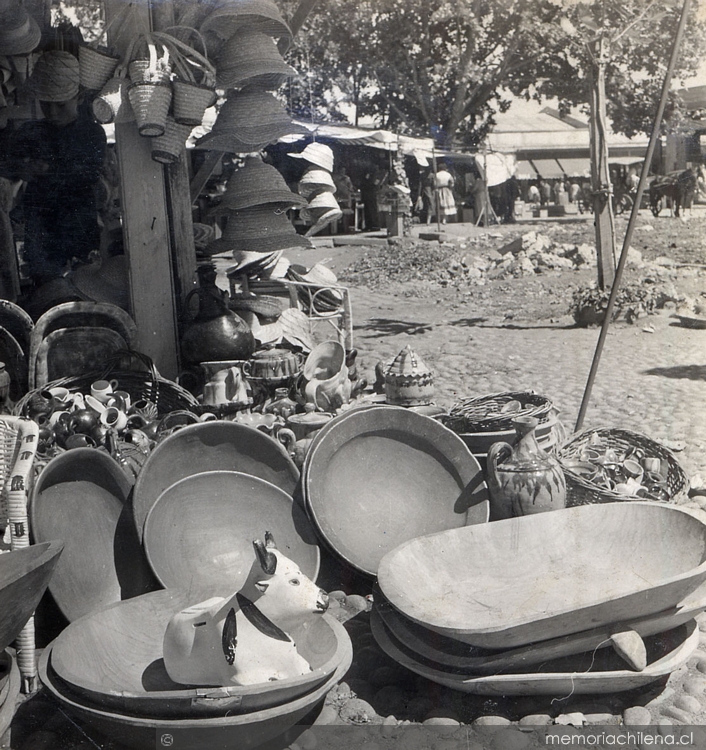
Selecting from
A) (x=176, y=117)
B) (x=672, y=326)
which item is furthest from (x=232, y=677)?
(x=672, y=326)

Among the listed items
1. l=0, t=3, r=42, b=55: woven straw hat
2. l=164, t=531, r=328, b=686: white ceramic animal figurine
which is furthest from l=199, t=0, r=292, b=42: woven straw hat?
l=164, t=531, r=328, b=686: white ceramic animal figurine

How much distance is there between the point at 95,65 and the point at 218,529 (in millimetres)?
2868

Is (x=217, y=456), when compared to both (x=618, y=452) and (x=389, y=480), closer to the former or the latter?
(x=389, y=480)

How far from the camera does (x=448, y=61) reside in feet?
51.2

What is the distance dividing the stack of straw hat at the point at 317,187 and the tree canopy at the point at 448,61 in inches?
277

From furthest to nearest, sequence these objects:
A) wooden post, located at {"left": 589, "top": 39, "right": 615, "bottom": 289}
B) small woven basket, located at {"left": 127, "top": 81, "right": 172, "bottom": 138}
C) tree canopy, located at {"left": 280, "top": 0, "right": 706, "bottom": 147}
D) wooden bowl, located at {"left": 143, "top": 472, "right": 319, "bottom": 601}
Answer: tree canopy, located at {"left": 280, "top": 0, "right": 706, "bottom": 147}, wooden post, located at {"left": 589, "top": 39, "right": 615, "bottom": 289}, small woven basket, located at {"left": 127, "top": 81, "right": 172, "bottom": 138}, wooden bowl, located at {"left": 143, "top": 472, "right": 319, "bottom": 601}

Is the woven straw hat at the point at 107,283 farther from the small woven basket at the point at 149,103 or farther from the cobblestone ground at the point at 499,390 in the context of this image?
the cobblestone ground at the point at 499,390

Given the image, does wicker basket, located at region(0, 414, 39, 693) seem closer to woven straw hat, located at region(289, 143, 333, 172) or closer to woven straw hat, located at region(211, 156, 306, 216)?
woven straw hat, located at region(211, 156, 306, 216)

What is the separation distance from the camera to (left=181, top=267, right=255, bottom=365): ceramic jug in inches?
197

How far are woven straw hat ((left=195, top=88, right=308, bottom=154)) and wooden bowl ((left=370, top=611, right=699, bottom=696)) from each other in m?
3.30

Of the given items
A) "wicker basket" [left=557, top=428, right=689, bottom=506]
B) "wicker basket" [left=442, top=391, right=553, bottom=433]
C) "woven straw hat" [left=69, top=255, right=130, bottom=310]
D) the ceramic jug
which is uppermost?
"woven straw hat" [left=69, top=255, right=130, bottom=310]

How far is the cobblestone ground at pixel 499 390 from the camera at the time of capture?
2553 mm

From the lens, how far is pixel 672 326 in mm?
8547

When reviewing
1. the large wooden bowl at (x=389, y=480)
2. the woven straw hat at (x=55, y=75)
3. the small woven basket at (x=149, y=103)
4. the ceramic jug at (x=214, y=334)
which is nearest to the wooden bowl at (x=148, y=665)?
the large wooden bowl at (x=389, y=480)
